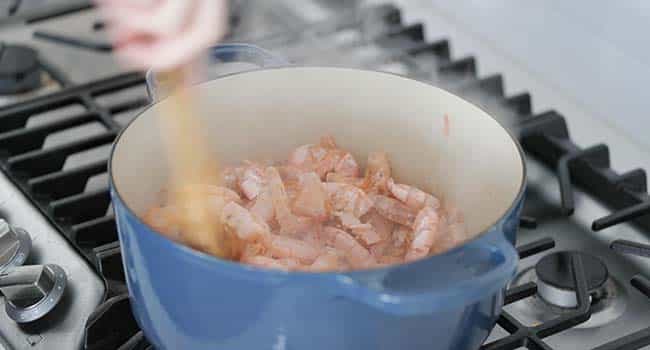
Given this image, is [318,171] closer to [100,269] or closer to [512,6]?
[100,269]

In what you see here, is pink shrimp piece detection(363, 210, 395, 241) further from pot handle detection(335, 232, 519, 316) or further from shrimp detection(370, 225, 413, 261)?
pot handle detection(335, 232, 519, 316)

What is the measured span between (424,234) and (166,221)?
0.61 feet


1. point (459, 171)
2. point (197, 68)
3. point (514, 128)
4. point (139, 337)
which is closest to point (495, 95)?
point (514, 128)

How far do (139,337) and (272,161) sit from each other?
A: 203mm

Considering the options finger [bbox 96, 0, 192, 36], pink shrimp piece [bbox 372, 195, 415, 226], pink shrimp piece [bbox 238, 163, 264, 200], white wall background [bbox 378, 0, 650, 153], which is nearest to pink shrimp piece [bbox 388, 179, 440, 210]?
pink shrimp piece [bbox 372, 195, 415, 226]

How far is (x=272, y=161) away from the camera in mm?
856

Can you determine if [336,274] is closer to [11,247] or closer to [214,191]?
[214,191]

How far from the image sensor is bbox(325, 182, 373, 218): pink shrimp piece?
2.49 feet

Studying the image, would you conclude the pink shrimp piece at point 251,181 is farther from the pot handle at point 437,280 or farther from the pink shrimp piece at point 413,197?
the pot handle at point 437,280

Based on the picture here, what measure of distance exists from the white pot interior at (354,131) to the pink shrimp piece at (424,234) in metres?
0.04

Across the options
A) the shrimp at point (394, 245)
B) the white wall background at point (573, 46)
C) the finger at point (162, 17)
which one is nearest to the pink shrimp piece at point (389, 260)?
the shrimp at point (394, 245)

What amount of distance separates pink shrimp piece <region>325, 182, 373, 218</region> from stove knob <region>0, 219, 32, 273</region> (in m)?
0.26

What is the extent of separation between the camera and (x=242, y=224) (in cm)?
67

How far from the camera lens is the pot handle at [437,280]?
0.56 m
